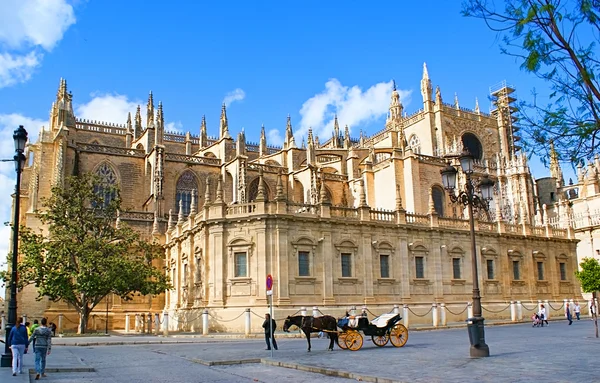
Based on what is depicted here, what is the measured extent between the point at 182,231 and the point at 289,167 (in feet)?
55.1

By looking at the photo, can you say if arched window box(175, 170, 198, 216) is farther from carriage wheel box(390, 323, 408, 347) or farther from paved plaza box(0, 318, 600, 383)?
carriage wheel box(390, 323, 408, 347)

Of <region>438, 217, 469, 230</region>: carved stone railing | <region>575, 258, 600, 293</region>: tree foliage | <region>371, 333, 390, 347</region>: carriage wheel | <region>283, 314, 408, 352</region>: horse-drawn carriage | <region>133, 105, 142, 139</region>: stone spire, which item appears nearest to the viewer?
<region>283, 314, 408, 352</region>: horse-drawn carriage

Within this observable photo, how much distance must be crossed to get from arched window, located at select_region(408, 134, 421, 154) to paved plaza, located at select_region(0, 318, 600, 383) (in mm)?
41273

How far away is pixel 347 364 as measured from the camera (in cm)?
1287

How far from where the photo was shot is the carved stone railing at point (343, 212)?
29594mm

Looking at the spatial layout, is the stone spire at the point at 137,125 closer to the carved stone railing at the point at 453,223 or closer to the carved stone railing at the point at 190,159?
the carved stone railing at the point at 190,159

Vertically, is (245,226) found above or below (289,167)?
below

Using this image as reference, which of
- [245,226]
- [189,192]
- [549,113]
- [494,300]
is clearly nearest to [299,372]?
[549,113]

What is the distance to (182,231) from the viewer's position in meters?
33.2

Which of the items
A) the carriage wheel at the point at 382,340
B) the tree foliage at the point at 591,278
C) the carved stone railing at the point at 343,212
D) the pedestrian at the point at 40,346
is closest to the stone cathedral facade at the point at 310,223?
the carved stone railing at the point at 343,212

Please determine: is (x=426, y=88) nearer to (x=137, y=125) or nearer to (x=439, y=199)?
(x=439, y=199)

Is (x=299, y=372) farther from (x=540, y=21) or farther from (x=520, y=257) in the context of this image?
(x=520, y=257)

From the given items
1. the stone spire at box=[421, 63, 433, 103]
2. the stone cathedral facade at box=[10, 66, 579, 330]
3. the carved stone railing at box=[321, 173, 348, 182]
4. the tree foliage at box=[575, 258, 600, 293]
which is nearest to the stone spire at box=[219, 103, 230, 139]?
the stone cathedral facade at box=[10, 66, 579, 330]

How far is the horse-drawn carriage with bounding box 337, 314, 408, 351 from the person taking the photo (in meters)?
16.8
